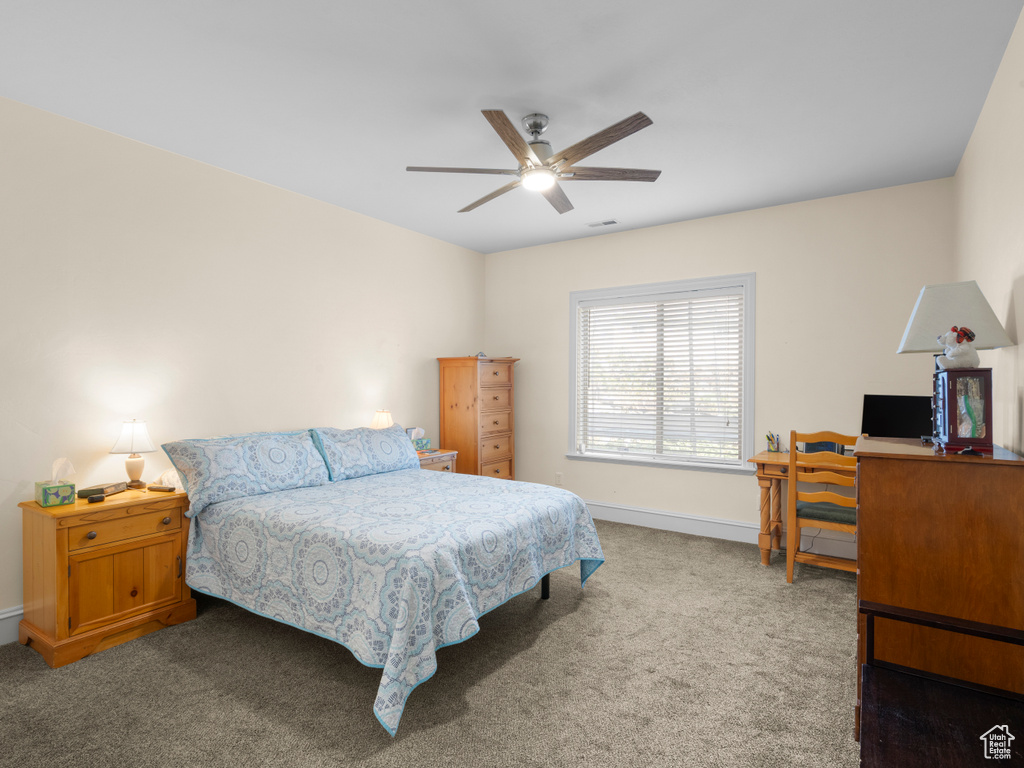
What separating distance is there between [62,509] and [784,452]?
15.1 ft

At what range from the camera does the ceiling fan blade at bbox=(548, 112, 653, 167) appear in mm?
2235

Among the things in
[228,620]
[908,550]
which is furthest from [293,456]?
[908,550]

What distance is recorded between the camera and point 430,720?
209 centimetres

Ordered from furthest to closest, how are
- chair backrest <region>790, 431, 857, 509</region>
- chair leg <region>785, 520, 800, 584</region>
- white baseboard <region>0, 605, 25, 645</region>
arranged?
chair leg <region>785, 520, 800, 584</region> < chair backrest <region>790, 431, 857, 509</region> < white baseboard <region>0, 605, 25, 645</region>

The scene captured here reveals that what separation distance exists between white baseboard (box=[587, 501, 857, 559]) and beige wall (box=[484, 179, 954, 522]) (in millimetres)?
69

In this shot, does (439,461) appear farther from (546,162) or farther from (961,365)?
(961,365)

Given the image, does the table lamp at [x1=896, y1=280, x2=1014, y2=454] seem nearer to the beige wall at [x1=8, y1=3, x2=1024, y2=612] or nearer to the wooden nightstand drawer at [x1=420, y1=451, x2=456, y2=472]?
the beige wall at [x1=8, y1=3, x2=1024, y2=612]

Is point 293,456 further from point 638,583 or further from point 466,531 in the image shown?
point 638,583

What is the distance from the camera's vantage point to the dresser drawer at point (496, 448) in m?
5.17

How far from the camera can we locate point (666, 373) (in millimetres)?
4914

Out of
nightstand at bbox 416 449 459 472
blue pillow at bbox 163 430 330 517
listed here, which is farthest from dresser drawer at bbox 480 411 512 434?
blue pillow at bbox 163 430 330 517

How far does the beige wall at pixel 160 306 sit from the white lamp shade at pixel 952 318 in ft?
12.4

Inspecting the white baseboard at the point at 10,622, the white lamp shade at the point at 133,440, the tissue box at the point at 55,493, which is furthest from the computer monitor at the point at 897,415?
the white baseboard at the point at 10,622

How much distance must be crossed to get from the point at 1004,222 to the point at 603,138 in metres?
1.80
